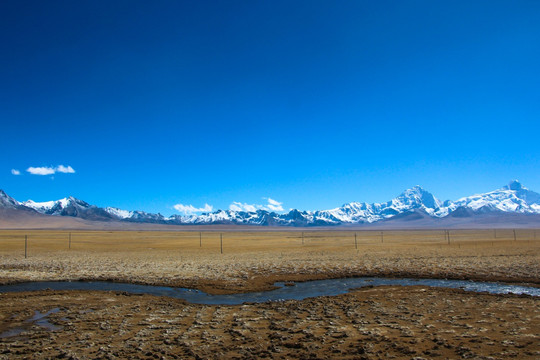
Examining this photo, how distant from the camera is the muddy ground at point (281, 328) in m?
10.1

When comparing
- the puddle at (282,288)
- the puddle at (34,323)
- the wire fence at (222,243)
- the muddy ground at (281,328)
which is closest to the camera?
the muddy ground at (281,328)

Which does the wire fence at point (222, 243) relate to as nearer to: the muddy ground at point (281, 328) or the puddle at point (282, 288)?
the puddle at point (282, 288)

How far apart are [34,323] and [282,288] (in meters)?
13.6

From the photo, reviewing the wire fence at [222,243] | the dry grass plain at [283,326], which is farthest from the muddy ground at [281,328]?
the wire fence at [222,243]

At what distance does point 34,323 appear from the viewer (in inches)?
541

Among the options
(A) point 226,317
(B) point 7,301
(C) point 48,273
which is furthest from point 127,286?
(A) point 226,317

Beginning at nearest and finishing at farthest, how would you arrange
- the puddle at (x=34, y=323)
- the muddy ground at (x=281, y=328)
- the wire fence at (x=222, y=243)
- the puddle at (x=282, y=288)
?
the muddy ground at (x=281, y=328)
the puddle at (x=34, y=323)
the puddle at (x=282, y=288)
the wire fence at (x=222, y=243)

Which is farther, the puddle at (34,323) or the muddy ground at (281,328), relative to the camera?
the puddle at (34,323)

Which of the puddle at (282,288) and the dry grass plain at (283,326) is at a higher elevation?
the dry grass plain at (283,326)

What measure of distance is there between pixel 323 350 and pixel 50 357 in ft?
26.2

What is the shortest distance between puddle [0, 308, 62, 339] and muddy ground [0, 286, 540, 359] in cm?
4

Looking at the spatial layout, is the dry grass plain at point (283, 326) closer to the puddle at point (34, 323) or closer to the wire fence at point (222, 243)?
the puddle at point (34, 323)

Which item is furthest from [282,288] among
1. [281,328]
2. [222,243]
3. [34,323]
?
[222,243]

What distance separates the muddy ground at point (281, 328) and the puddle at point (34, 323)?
0.04 m
